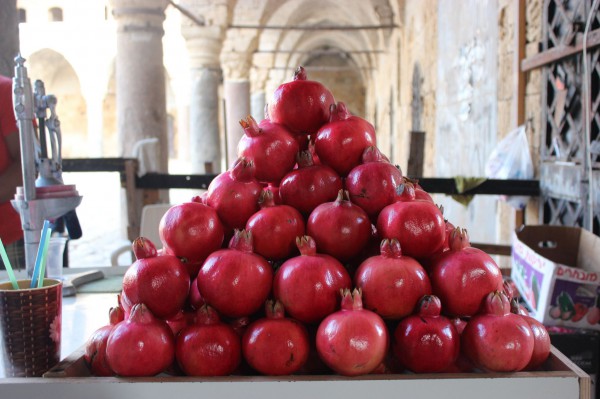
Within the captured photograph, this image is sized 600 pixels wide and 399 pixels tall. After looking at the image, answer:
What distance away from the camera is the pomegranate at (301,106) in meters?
1.28

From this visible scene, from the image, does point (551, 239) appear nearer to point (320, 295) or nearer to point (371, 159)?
point (371, 159)

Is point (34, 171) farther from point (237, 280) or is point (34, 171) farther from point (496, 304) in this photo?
point (496, 304)

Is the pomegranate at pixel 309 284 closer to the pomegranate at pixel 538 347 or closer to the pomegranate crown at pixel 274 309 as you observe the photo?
the pomegranate crown at pixel 274 309

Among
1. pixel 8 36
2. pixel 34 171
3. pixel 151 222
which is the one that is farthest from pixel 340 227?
pixel 8 36

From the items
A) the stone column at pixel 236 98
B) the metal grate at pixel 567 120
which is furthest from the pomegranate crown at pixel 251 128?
the stone column at pixel 236 98

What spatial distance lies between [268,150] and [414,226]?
0.35m

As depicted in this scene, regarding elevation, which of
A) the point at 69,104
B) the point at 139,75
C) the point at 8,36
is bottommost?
the point at 8,36

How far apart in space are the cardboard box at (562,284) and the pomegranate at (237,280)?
158 cm

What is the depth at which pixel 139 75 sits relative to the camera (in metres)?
6.56

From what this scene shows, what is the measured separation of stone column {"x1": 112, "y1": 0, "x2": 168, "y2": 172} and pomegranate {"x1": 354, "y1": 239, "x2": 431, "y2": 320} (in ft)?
18.6

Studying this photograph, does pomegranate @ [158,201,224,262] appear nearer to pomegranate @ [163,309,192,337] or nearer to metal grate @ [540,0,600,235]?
pomegranate @ [163,309,192,337]

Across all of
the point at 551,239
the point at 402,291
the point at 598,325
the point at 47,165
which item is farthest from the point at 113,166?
the point at 402,291

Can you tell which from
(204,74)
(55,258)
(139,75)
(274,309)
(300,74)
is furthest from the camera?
(204,74)

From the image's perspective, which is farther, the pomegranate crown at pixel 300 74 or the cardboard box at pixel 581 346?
the cardboard box at pixel 581 346
